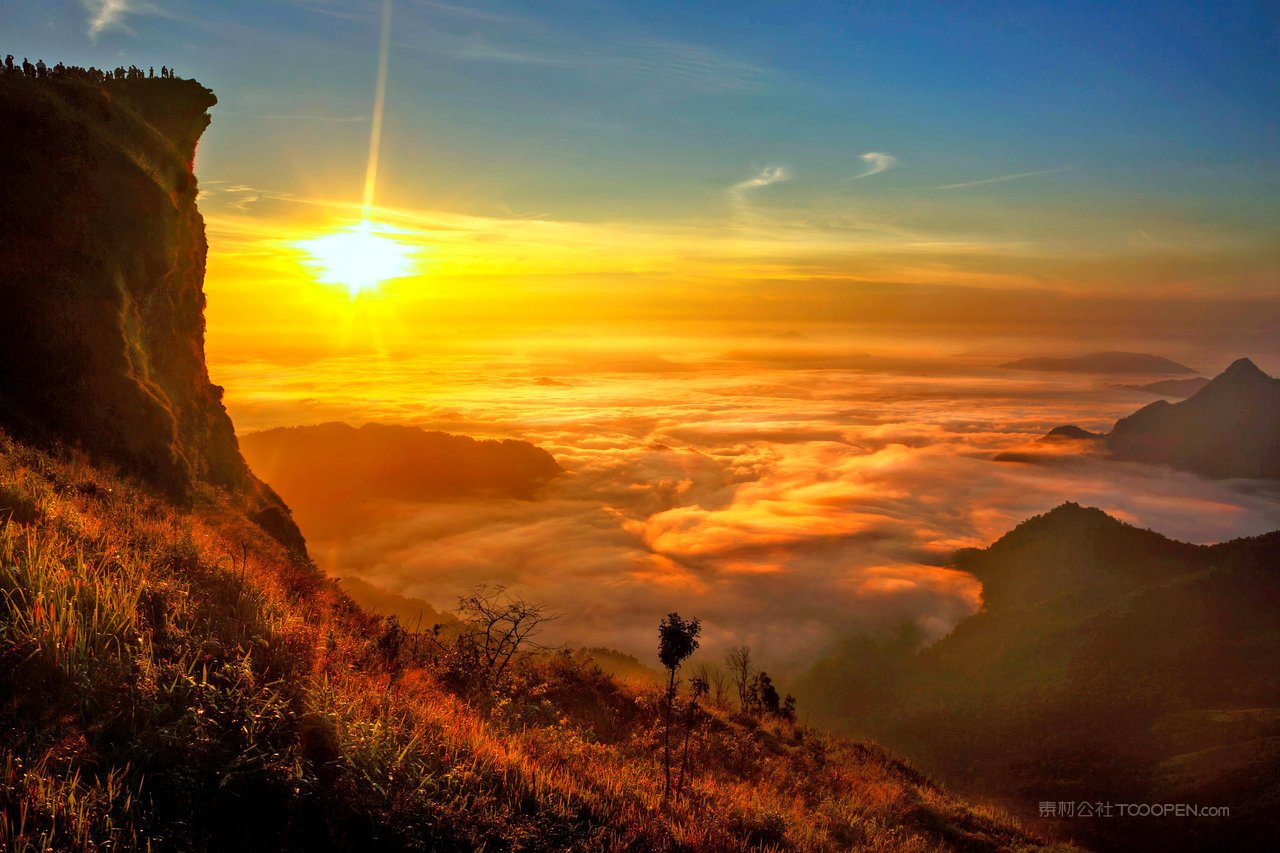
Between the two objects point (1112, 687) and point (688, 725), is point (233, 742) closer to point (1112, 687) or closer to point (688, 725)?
point (688, 725)

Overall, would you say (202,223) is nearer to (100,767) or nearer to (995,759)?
(100,767)

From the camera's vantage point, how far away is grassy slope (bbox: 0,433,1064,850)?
4.54m

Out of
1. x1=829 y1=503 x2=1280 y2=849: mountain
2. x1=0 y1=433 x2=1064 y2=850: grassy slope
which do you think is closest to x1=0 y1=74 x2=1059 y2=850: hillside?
x1=0 y1=433 x2=1064 y2=850: grassy slope

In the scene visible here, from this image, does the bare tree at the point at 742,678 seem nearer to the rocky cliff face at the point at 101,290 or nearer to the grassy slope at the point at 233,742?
the grassy slope at the point at 233,742

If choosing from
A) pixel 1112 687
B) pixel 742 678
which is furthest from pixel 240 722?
pixel 1112 687

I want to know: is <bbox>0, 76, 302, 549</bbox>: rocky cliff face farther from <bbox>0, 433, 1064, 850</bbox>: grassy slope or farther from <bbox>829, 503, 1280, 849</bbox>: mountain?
<bbox>829, 503, 1280, 849</bbox>: mountain

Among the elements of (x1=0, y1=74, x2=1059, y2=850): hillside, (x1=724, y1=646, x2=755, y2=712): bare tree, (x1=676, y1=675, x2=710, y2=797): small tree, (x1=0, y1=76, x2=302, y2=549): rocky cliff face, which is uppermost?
(x1=0, y1=76, x2=302, y2=549): rocky cliff face

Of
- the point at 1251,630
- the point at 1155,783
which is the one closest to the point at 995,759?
the point at 1155,783

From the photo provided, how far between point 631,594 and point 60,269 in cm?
12405

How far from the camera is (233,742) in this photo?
516 cm

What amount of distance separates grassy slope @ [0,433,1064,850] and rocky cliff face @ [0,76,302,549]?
10472mm

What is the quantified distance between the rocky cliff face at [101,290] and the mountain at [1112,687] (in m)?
76.8

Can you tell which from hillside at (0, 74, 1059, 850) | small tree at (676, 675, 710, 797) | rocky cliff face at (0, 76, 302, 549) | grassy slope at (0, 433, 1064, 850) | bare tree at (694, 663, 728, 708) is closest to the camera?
grassy slope at (0, 433, 1064, 850)

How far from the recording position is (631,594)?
5384 inches
